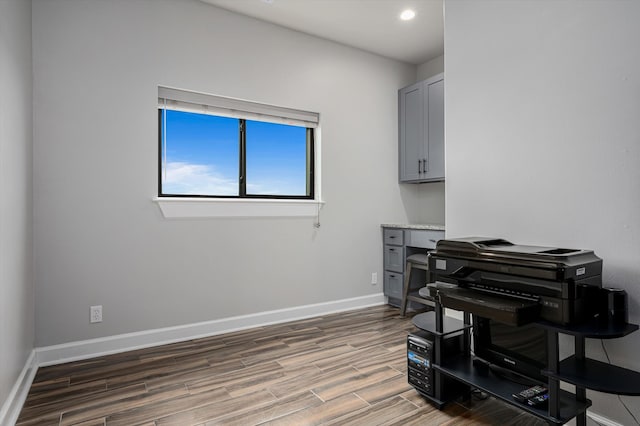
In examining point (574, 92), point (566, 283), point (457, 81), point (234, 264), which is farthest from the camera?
point (234, 264)

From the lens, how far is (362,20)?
328cm

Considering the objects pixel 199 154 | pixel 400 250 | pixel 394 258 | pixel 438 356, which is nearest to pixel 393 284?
pixel 394 258

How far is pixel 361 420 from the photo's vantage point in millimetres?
1788

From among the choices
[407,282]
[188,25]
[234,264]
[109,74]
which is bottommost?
[407,282]

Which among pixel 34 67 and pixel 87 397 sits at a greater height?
pixel 34 67

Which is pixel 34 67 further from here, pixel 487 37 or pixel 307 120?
pixel 487 37

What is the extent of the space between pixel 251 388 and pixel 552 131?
221 centimetres

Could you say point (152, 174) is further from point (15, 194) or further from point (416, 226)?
point (416, 226)

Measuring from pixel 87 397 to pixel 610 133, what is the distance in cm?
304

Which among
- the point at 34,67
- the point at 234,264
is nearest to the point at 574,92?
the point at 234,264

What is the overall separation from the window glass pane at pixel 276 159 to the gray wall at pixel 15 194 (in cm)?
162

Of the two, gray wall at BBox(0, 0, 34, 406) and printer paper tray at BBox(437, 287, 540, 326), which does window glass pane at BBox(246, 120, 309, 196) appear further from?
printer paper tray at BBox(437, 287, 540, 326)

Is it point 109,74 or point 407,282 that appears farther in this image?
point 407,282

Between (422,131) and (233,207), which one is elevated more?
(422,131)
